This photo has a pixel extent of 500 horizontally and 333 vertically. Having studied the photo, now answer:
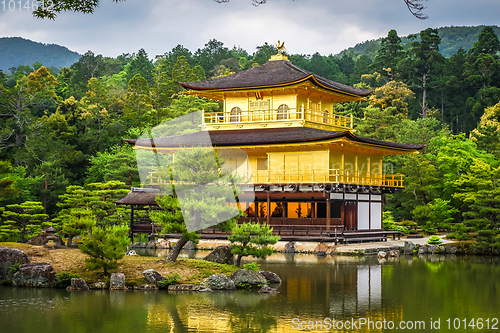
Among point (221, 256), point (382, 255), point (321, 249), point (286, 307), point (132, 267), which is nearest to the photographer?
point (286, 307)

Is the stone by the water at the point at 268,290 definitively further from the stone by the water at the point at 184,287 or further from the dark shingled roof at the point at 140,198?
the dark shingled roof at the point at 140,198

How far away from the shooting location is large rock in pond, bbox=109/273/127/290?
1709cm

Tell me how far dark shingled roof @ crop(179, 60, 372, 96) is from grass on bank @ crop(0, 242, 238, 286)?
1811 cm

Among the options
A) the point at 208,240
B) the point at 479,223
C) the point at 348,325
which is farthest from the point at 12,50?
the point at 348,325

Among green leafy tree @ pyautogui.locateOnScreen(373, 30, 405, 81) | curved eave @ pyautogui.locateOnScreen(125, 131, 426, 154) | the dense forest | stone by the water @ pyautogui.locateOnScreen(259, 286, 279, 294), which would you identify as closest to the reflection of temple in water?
stone by the water @ pyautogui.locateOnScreen(259, 286, 279, 294)

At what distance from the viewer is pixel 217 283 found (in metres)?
17.3

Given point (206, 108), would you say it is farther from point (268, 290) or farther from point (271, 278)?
point (268, 290)

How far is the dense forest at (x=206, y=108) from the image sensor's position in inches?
1415

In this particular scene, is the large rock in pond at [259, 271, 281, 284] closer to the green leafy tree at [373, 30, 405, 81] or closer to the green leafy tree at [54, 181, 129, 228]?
the green leafy tree at [54, 181, 129, 228]

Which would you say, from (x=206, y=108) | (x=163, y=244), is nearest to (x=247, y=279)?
(x=163, y=244)

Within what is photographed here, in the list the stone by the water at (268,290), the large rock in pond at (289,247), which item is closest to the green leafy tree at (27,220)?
the large rock in pond at (289,247)

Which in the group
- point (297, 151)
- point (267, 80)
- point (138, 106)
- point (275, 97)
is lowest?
point (297, 151)

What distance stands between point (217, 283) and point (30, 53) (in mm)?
168990

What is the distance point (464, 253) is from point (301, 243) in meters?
8.36
